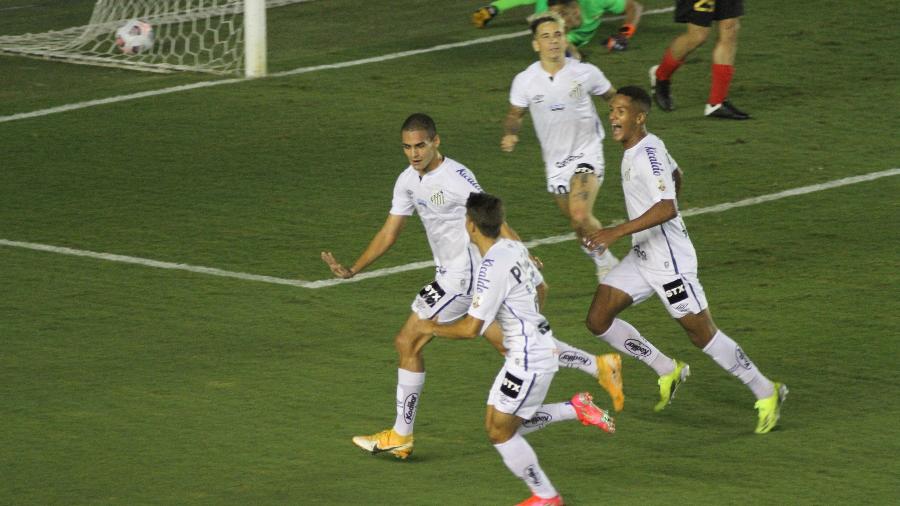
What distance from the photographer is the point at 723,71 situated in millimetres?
14648

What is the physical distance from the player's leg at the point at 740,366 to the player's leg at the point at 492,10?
395 inches

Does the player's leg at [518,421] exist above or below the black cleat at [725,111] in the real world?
below

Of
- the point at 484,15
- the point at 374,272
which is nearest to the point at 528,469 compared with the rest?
the point at 374,272

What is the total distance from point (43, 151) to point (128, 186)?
1441 mm

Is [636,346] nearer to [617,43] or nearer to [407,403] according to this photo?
[407,403]

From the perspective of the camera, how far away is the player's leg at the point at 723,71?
14594 mm

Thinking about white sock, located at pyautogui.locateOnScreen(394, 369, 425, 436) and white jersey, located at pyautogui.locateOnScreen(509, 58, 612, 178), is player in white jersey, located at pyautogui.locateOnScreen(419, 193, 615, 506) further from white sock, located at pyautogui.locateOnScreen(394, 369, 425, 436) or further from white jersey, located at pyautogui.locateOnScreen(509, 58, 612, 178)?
white jersey, located at pyautogui.locateOnScreen(509, 58, 612, 178)

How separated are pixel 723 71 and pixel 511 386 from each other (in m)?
7.81

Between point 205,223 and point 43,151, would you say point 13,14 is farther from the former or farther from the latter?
point 205,223

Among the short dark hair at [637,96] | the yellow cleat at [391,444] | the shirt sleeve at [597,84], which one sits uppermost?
the shirt sleeve at [597,84]

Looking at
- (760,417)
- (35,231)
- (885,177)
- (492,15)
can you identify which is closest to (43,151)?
(35,231)

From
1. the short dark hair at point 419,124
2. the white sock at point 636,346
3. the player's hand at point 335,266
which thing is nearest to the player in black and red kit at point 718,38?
the white sock at point 636,346

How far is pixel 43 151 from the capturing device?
14.7 m

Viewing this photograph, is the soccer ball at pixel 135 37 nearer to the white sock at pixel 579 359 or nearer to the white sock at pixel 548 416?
the white sock at pixel 579 359
